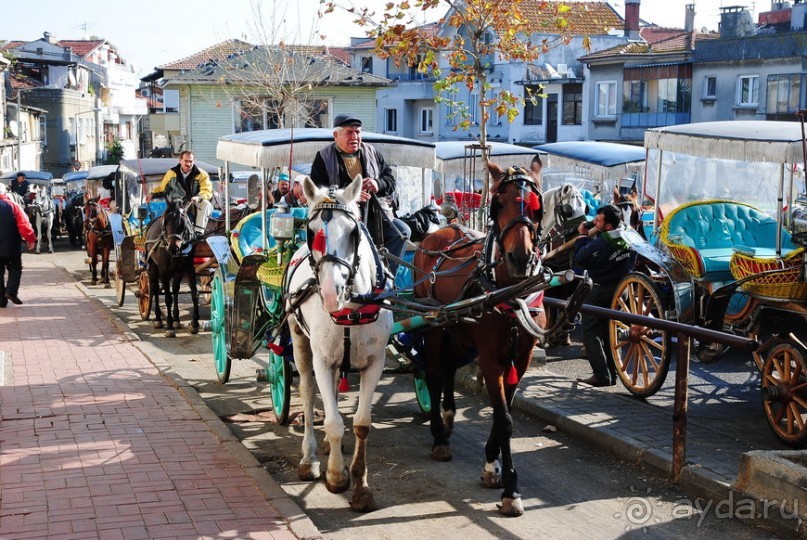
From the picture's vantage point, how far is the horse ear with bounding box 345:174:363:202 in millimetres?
6629

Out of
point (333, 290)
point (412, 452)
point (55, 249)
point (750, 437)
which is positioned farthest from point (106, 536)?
point (55, 249)

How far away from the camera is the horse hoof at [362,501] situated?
6.62 m

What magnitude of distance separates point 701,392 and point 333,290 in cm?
515

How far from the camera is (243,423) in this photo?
8977mm

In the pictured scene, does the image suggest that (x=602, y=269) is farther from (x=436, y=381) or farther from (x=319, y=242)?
(x=319, y=242)

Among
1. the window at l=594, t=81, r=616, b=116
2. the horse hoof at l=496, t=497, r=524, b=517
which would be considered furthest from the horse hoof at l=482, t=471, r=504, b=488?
the window at l=594, t=81, r=616, b=116

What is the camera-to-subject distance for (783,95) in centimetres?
3575

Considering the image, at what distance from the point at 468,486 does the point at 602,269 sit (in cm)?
382

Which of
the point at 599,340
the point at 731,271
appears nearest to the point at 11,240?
the point at 599,340

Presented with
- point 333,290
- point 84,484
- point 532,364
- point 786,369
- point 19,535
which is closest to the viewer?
point 19,535

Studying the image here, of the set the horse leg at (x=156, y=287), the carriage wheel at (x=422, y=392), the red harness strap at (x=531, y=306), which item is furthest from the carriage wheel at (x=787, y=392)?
the horse leg at (x=156, y=287)

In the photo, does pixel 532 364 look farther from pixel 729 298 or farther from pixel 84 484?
pixel 84 484

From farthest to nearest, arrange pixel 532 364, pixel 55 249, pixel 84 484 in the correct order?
1. pixel 55 249
2. pixel 532 364
3. pixel 84 484

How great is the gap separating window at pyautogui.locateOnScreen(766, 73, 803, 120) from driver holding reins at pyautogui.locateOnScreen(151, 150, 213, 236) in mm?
26009
